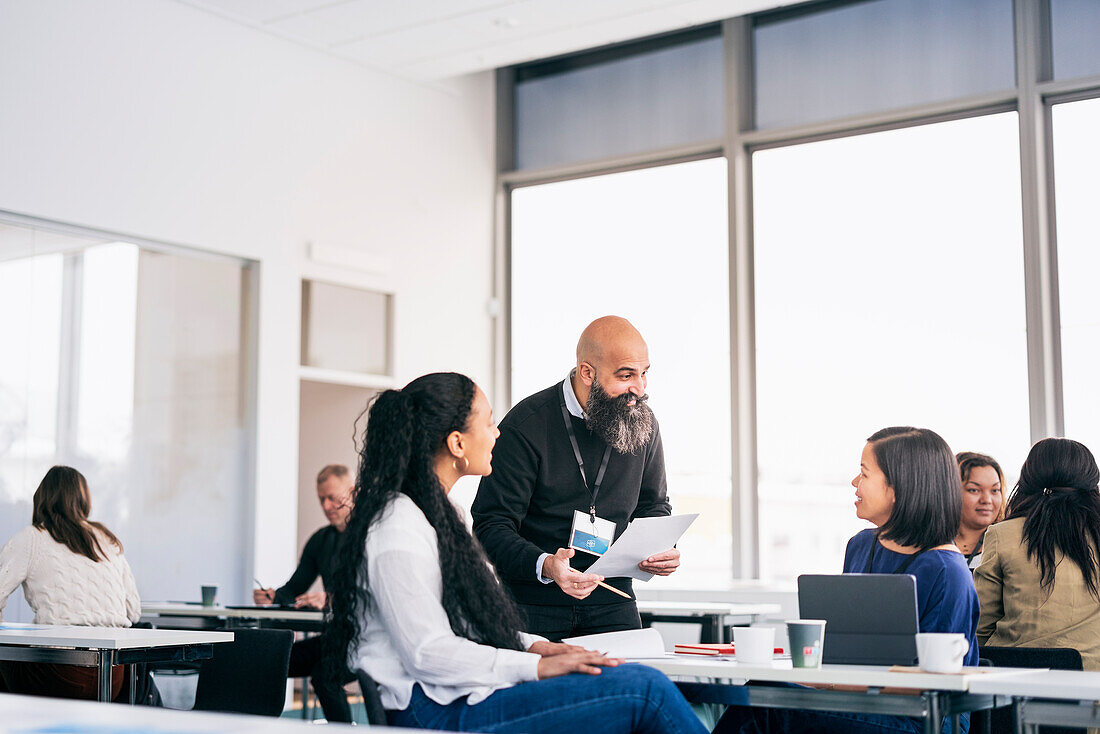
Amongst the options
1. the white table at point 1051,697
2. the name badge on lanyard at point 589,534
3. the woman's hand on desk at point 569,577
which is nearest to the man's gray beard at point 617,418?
the name badge on lanyard at point 589,534

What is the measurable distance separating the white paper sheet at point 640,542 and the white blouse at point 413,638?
73 centimetres

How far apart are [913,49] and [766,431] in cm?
240

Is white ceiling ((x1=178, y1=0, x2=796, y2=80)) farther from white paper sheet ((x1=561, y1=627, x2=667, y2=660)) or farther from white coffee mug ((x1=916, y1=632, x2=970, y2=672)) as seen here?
white coffee mug ((x1=916, y1=632, x2=970, y2=672))

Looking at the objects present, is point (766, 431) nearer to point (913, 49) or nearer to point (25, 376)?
point (913, 49)

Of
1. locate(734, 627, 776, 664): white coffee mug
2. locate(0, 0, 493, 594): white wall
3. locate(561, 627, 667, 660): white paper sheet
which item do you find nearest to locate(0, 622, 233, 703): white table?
locate(561, 627, 667, 660): white paper sheet

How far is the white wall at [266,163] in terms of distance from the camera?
20.0 feet

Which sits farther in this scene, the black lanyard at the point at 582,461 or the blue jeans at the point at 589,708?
the black lanyard at the point at 582,461

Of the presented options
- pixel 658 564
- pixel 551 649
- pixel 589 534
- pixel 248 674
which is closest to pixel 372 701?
pixel 551 649

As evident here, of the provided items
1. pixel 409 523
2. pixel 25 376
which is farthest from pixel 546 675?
pixel 25 376

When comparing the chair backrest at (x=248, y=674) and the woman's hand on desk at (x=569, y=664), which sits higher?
the woman's hand on desk at (x=569, y=664)

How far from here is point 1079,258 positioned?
6688mm

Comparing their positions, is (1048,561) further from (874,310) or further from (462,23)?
(462,23)

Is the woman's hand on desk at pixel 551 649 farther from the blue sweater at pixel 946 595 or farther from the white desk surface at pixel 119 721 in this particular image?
the white desk surface at pixel 119 721

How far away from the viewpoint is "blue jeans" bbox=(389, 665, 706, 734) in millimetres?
2064
